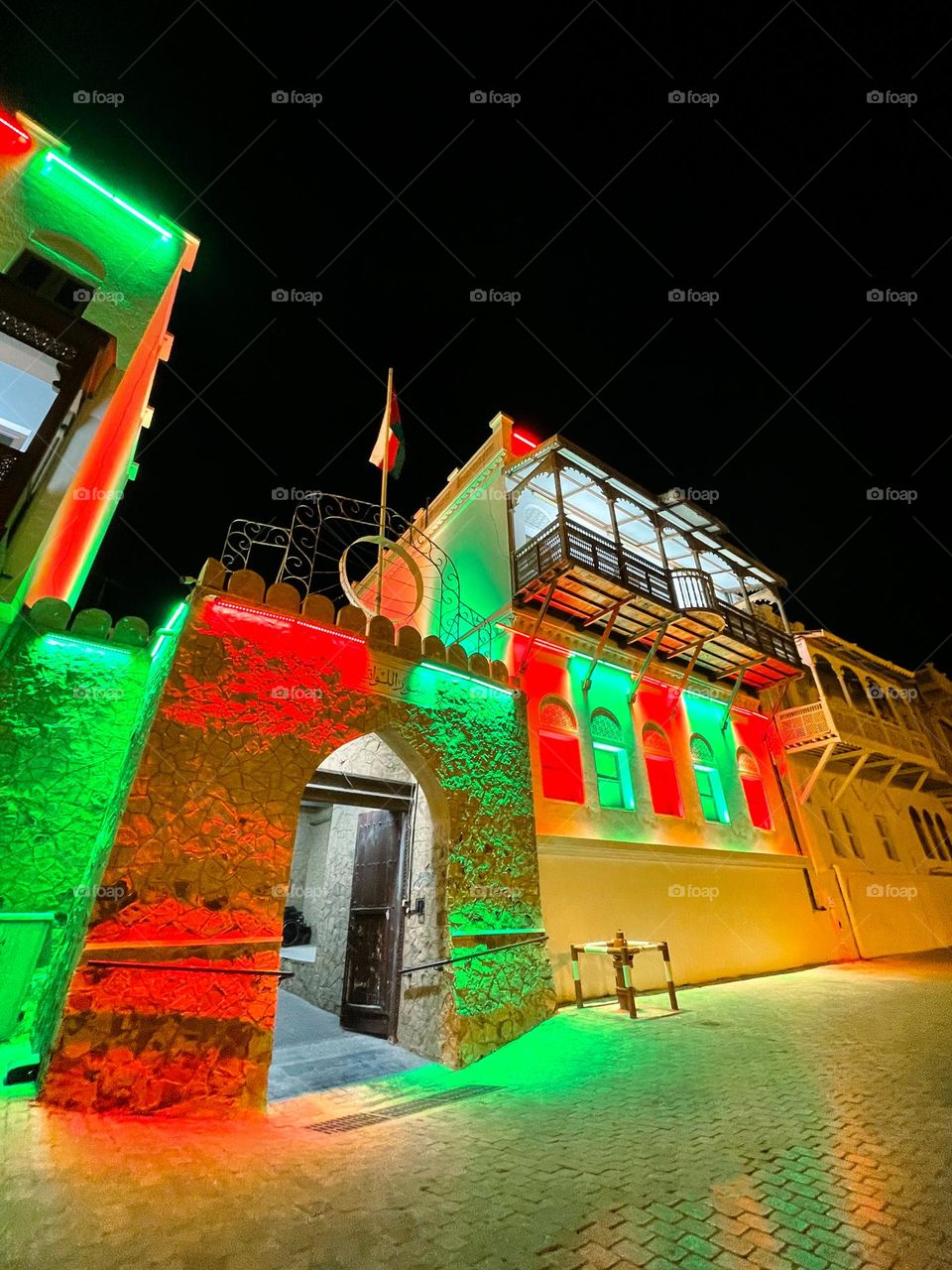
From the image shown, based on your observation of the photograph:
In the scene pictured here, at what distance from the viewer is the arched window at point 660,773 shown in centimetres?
1188

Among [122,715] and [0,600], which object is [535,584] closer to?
[122,715]


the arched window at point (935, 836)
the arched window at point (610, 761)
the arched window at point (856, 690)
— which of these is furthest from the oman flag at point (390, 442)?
the arched window at point (935, 836)

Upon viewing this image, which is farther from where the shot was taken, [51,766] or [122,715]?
[122,715]

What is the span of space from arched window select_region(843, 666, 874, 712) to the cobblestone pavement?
15.4 m

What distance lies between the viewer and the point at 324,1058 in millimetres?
6332

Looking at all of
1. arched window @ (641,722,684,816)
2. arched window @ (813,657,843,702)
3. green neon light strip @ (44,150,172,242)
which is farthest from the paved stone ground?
arched window @ (813,657,843,702)

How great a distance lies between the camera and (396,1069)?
5.96m

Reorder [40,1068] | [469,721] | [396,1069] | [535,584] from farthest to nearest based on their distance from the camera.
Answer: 1. [535,584]
2. [469,721]
3. [396,1069]
4. [40,1068]

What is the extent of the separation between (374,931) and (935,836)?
71.5 ft

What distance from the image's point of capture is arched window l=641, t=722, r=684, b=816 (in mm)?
11883

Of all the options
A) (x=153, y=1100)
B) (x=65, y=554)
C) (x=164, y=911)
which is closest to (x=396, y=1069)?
(x=153, y=1100)

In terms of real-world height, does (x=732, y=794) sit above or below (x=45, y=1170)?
above

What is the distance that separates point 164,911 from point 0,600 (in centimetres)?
434

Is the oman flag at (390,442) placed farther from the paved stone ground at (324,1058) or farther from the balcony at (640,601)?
the paved stone ground at (324,1058)
